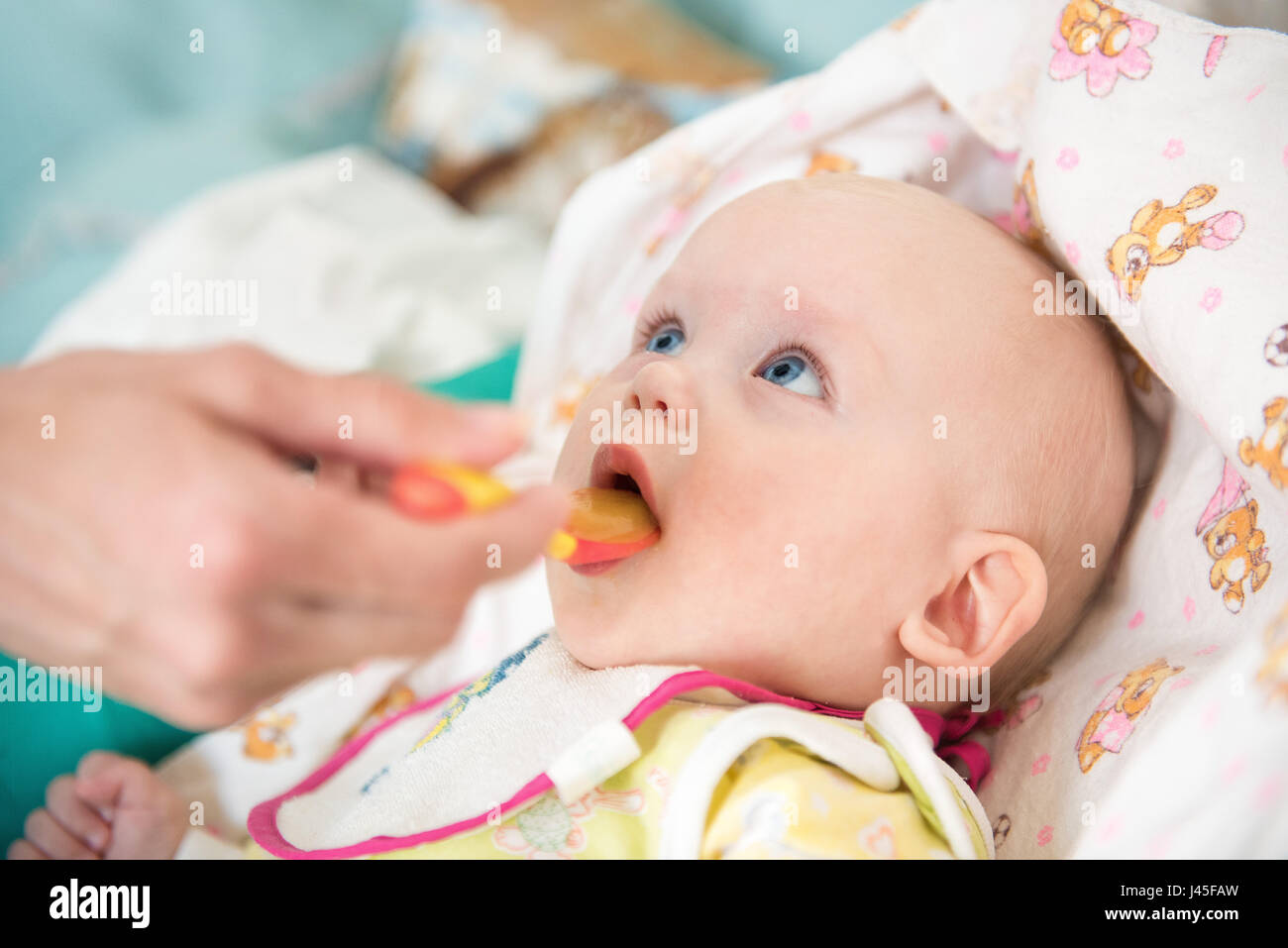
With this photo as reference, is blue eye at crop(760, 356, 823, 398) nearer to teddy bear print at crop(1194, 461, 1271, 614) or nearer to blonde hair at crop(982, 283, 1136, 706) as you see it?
blonde hair at crop(982, 283, 1136, 706)

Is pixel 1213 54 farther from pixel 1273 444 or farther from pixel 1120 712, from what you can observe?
pixel 1120 712

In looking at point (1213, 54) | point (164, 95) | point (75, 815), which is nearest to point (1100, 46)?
point (1213, 54)

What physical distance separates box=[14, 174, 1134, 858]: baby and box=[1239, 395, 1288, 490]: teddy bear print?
0.15m

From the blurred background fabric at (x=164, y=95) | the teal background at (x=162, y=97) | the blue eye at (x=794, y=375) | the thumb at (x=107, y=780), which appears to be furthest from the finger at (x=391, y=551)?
the blurred background fabric at (x=164, y=95)

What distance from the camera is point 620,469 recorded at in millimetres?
795

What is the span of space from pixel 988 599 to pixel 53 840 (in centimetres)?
85

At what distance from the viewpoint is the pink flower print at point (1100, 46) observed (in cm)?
94

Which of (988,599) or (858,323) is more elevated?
(858,323)

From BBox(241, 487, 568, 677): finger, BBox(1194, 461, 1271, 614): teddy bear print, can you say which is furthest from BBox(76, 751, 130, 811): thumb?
BBox(1194, 461, 1271, 614): teddy bear print

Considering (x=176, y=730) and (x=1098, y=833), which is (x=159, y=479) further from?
(x=176, y=730)

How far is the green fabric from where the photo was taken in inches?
40.6

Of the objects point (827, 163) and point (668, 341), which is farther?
point (827, 163)

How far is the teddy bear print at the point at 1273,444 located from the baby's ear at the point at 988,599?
0.17 metres

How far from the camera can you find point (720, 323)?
0.87 m
